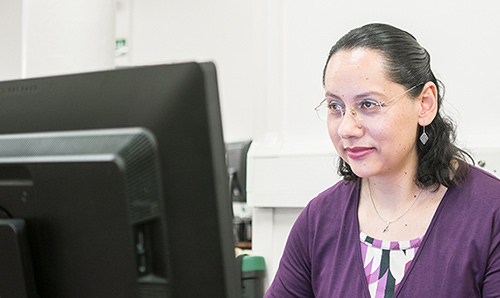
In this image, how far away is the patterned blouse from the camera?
125cm

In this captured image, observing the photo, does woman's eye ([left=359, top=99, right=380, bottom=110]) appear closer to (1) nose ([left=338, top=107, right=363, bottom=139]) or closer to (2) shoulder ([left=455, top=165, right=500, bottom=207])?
(1) nose ([left=338, top=107, right=363, bottom=139])

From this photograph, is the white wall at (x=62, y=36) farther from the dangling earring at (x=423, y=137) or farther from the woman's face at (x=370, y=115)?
the dangling earring at (x=423, y=137)

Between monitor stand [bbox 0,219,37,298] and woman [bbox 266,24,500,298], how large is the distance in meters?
0.78

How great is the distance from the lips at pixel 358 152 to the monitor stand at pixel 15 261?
0.79 meters

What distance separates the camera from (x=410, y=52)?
1.30m

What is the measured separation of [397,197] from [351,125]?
0.23 metres

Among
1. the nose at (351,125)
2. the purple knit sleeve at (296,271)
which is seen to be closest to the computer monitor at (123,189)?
the nose at (351,125)

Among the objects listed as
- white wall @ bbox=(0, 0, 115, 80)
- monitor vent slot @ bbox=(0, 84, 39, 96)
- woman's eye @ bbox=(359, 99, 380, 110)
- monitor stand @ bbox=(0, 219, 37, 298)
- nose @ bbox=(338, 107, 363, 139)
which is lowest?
monitor stand @ bbox=(0, 219, 37, 298)

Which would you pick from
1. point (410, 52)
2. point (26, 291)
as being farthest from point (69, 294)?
point (410, 52)

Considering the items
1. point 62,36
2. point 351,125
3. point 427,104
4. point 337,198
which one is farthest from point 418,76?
point 62,36

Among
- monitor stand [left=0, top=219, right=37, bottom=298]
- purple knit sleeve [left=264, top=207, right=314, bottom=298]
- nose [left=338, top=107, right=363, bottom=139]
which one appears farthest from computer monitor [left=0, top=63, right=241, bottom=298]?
purple knit sleeve [left=264, top=207, right=314, bottom=298]

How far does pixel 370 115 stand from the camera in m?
1.25

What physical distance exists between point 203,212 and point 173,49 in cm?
383

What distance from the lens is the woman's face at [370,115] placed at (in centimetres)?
125
